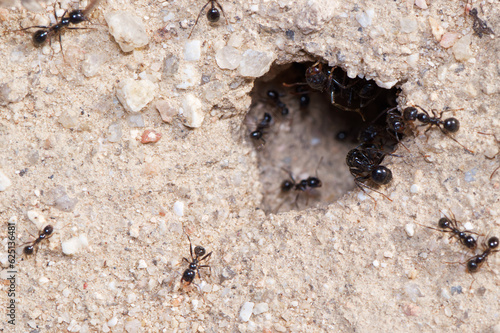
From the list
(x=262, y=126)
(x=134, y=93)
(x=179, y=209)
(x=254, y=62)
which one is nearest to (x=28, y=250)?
(x=179, y=209)

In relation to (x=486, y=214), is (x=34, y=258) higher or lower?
lower

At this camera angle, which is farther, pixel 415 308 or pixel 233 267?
pixel 233 267

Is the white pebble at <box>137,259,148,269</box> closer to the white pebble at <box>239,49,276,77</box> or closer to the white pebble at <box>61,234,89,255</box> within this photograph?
the white pebble at <box>61,234,89,255</box>

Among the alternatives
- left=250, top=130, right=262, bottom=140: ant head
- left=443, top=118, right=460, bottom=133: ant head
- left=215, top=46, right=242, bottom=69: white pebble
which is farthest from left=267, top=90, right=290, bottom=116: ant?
left=443, top=118, right=460, bottom=133: ant head

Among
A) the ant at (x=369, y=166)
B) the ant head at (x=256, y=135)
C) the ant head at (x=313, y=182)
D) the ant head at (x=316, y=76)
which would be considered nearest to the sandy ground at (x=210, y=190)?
the ant at (x=369, y=166)

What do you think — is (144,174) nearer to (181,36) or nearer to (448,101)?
(181,36)

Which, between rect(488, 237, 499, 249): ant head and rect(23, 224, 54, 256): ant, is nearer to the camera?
rect(488, 237, 499, 249): ant head

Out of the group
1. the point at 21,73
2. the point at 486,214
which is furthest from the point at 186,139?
the point at 486,214

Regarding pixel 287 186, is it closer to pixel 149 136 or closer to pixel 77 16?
pixel 149 136
